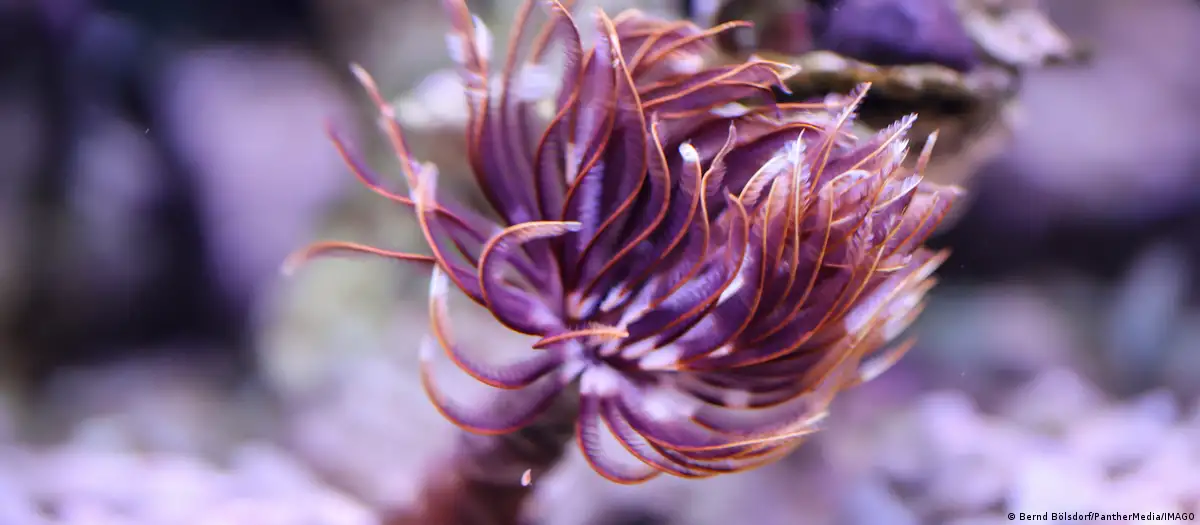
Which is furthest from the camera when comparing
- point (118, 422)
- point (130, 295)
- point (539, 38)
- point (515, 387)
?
point (130, 295)

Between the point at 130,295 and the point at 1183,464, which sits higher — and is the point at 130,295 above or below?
above

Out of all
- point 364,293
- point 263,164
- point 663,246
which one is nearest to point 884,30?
point 663,246

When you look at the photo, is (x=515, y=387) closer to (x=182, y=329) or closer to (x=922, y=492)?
(x=922, y=492)

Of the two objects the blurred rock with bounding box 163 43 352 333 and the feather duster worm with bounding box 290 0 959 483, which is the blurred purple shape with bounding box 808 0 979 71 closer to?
the feather duster worm with bounding box 290 0 959 483

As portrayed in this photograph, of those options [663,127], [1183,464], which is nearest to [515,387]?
[663,127]

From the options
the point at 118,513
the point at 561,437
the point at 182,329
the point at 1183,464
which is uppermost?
the point at 182,329

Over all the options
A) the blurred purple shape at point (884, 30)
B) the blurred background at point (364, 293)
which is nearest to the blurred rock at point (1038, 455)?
the blurred background at point (364, 293)

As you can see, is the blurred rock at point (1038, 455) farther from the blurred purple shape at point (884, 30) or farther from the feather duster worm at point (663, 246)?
the blurred purple shape at point (884, 30)
